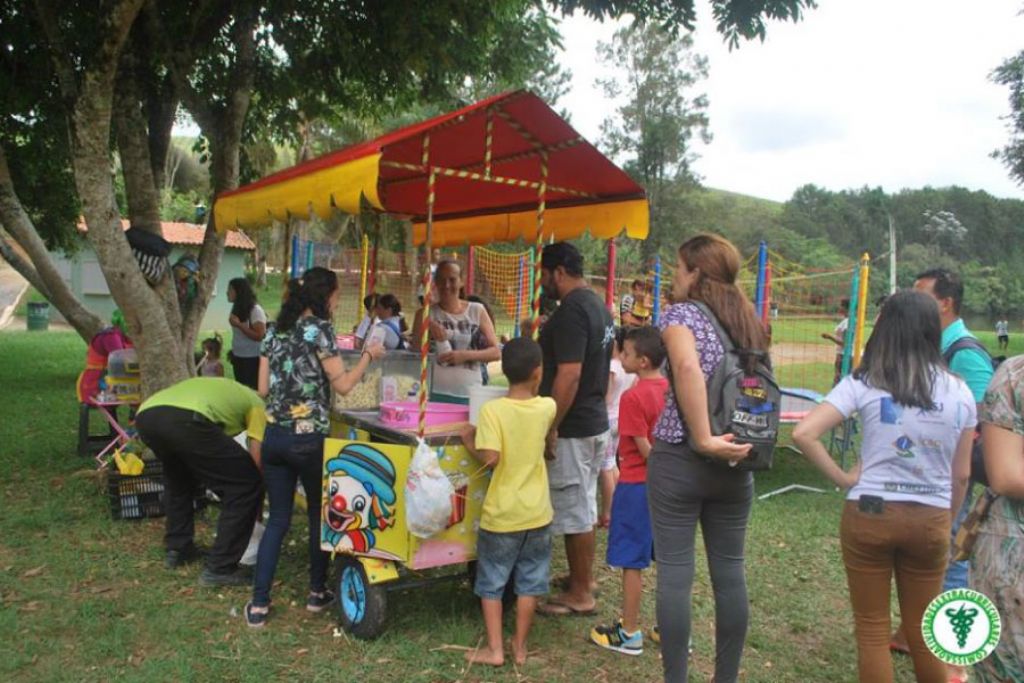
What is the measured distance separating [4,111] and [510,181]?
258 inches

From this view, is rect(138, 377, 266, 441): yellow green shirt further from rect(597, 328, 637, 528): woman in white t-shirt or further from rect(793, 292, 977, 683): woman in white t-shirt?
rect(793, 292, 977, 683): woman in white t-shirt

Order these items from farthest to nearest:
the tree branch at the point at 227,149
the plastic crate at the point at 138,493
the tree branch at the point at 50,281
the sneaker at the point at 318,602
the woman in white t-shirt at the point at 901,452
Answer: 1. the tree branch at the point at 50,281
2. the tree branch at the point at 227,149
3. the plastic crate at the point at 138,493
4. the sneaker at the point at 318,602
5. the woman in white t-shirt at the point at 901,452

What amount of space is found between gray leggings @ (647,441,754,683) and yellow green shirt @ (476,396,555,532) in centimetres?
76

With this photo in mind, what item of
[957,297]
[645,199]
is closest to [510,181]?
[645,199]

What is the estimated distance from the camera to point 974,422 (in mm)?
2777

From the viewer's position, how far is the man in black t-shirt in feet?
12.8

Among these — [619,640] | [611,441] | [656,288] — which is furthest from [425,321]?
[656,288]

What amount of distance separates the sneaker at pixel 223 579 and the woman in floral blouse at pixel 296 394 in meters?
0.53

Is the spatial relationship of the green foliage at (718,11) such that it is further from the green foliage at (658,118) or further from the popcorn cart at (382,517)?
the green foliage at (658,118)

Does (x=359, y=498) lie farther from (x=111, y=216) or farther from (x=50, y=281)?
(x=50, y=281)

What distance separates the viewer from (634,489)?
4.04 m

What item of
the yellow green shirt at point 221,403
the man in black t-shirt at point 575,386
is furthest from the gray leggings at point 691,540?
the yellow green shirt at point 221,403

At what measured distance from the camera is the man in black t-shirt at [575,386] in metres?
3.90

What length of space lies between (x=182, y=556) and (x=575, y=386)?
2.78m
